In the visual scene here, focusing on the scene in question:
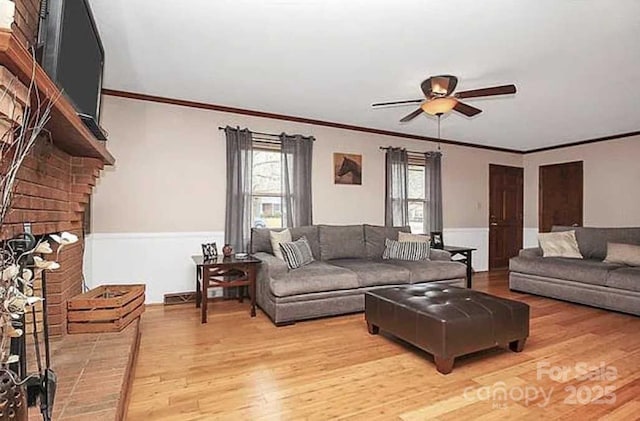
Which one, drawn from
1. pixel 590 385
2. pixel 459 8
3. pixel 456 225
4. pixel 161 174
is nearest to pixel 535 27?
pixel 459 8

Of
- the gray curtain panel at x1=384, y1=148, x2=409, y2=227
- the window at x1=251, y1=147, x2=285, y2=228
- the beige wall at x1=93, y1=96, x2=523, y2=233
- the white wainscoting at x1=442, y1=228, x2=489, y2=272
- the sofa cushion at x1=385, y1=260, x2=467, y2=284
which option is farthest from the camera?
the white wainscoting at x1=442, y1=228, x2=489, y2=272

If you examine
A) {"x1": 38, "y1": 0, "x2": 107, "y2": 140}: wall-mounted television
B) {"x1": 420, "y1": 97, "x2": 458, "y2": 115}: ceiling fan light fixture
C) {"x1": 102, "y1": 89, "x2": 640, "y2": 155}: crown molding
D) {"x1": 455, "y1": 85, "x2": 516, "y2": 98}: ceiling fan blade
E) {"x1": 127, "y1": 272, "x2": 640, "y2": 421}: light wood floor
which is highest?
{"x1": 102, "y1": 89, "x2": 640, "y2": 155}: crown molding

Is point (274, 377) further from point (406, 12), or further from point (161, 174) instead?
point (161, 174)

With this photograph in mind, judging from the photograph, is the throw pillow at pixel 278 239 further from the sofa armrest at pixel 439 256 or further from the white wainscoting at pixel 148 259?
the sofa armrest at pixel 439 256

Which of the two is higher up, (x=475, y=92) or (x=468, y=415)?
(x=475, y=92)

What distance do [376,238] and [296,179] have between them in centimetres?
136

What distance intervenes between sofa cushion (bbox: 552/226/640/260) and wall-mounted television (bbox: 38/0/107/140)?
18.7ft

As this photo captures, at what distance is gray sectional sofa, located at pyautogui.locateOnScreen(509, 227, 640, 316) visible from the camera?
3867 millimetres

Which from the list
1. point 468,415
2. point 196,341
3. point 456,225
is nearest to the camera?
point 468,415

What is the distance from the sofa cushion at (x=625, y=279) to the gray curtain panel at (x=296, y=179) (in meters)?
3.54

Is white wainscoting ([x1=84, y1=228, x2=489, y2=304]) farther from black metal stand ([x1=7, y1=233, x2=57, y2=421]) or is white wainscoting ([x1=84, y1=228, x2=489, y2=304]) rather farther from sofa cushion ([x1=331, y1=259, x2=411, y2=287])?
black metal stand ([x1=7, y1=233, x2=57, y2=421])

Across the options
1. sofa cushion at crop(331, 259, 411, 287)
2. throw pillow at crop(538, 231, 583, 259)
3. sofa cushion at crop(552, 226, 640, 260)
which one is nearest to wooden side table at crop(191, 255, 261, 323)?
sofa cushion at crop(331, 259, 411, 287)

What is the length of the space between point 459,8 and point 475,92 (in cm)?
99

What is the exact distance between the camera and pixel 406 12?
2379 mm
